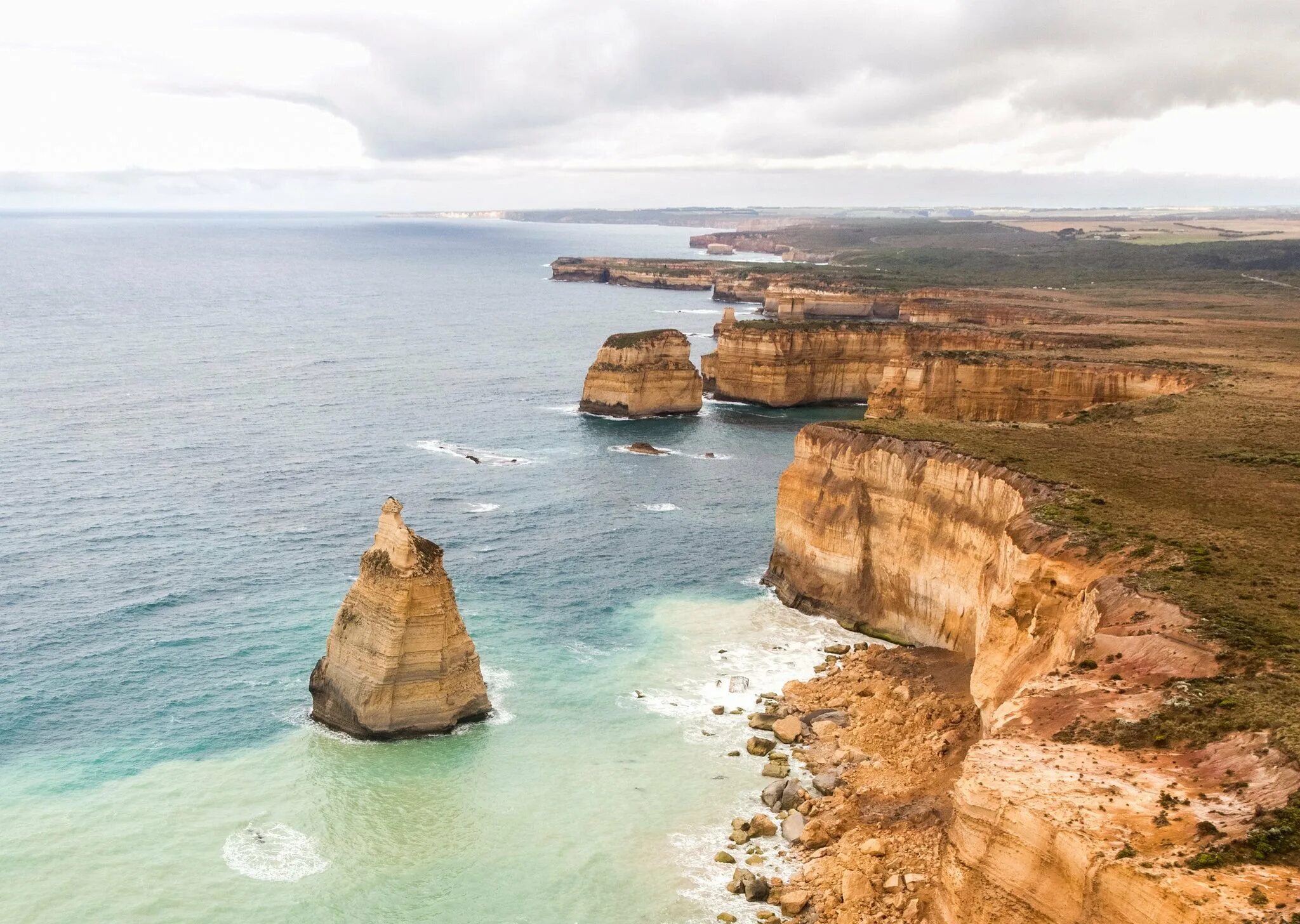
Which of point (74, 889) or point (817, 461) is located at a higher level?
point (817, 461)

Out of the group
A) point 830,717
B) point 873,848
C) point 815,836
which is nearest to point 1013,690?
point 873,848

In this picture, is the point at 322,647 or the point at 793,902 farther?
the point at 322,647

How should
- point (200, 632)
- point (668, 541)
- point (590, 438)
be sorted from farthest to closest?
point (590, 438) < point (668, 541) < point (200, 632)

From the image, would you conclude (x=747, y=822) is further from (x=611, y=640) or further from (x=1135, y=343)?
(x=1135, y=343)

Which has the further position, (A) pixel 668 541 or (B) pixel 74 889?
(A) pixel 668 541

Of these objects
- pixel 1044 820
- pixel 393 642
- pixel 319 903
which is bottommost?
pixel 319 903

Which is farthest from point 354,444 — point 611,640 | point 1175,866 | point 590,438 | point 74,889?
point 1175,866

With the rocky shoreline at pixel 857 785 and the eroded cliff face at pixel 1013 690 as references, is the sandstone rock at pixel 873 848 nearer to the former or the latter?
the rocky shoreline at pixel 857 785

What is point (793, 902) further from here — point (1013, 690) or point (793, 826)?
point (1013, 690)
